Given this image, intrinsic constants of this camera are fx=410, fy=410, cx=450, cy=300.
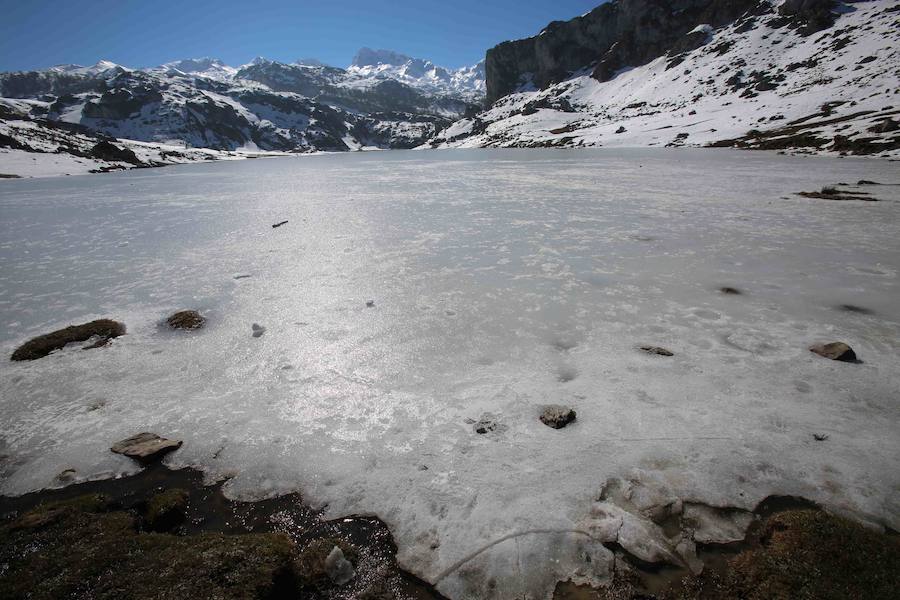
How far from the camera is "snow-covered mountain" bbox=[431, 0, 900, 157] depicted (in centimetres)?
5616

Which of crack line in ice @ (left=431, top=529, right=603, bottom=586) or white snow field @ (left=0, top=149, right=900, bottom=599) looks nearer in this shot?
crack line in ice @ (left=431, top=529, right=603, bottom=586)

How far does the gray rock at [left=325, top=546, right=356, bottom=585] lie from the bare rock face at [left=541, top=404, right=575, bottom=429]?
268cm

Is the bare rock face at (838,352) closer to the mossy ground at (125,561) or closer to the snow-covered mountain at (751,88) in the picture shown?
the mossy ground at (125,561)

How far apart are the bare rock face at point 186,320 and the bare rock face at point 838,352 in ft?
35.0

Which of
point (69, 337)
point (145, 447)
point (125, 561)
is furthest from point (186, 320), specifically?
point (125, 561)

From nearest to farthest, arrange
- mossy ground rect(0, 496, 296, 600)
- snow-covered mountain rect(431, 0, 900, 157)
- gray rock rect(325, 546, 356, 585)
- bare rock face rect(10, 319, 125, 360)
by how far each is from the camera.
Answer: mossy ground rect(0, 496, 296, 600)
gray rock rect(325, 546, 356, 585)
bare rock face rect(10, 319, 125, 360)
snow-covered mountain rect(431, 0, 900, 157)

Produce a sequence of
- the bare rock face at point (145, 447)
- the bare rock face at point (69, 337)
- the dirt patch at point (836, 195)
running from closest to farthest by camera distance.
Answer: the bare rock face at point (145, 447)
the bare rock face at point (69, 337)
the dirt patch at point (836, 195)

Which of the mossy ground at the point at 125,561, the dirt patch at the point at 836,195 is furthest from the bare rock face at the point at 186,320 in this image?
the dirt patch at the point at 836,195

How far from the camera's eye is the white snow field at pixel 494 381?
3.96 metres

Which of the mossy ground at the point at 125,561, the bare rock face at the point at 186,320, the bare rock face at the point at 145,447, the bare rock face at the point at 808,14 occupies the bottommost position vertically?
the bare rock face at the point at 145,447

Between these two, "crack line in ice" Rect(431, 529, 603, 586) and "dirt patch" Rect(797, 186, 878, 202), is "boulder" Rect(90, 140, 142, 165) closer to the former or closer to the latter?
"dirt patch" Rect(797, 186, 878, 202)

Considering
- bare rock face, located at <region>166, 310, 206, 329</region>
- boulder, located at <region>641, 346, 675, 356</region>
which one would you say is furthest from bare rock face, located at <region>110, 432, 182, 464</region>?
boulder, located at <region>641, 346, 675, 356</region>

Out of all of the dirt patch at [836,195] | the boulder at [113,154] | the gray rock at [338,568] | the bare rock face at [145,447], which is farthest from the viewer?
the boulder at [113,154]

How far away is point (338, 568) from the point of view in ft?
11.2
